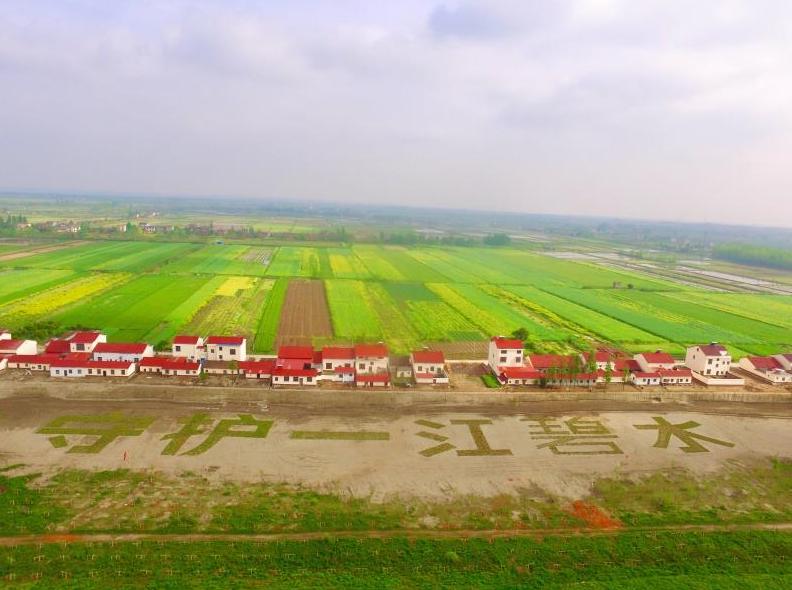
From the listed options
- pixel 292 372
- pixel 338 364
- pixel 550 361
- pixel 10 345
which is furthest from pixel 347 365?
pixel 10 345

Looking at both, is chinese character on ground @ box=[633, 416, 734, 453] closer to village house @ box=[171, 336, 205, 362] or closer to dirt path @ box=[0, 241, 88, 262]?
village house @ box=[171, 336, 205, 362]

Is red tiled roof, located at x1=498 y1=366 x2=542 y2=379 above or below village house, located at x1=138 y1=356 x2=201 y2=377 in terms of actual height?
above

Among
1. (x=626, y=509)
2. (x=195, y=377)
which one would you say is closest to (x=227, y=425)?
(x=195, y=377)

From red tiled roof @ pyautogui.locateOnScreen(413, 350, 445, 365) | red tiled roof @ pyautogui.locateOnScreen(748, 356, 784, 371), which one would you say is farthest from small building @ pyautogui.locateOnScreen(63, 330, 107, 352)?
red tiled roof @ pyautogui.locateOnScreen(748, 356, 784, 371)

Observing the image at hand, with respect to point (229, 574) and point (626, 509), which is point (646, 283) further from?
point (229, 574)

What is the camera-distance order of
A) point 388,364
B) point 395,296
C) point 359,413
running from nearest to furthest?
point 359,413 < point 388,364 < point 395,296

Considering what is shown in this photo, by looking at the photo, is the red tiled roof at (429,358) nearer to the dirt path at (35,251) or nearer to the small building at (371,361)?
the small building at (371,361)
